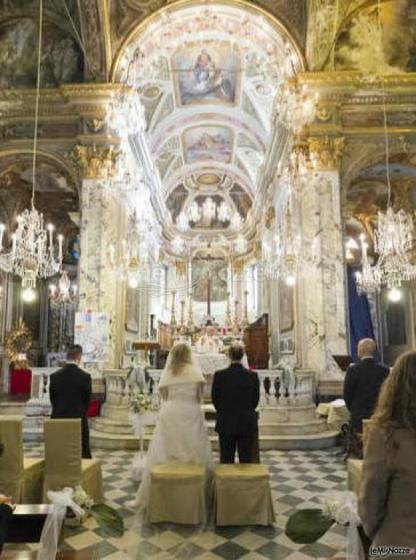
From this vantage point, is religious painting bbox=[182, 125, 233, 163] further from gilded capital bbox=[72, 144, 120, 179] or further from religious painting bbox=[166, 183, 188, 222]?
gilded capital bbox=[72, 144, 120, 179]

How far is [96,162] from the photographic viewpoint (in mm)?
10695

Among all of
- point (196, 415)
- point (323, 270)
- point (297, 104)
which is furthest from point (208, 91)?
point (196, 415)

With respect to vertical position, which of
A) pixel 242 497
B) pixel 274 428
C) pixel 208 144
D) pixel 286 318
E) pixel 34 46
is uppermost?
pixel 208 144

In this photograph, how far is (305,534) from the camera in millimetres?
2662

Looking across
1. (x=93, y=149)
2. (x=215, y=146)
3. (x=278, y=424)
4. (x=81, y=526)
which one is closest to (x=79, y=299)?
(x=93, y=149)

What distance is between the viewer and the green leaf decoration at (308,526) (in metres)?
2.59

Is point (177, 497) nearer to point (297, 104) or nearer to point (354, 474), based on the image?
point (354, 474)

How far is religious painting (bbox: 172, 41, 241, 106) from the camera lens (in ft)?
44.9

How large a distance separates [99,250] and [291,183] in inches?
194

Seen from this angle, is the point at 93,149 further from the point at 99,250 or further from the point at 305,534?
the point at 305,534

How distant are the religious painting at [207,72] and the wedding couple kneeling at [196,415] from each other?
35.7 feet

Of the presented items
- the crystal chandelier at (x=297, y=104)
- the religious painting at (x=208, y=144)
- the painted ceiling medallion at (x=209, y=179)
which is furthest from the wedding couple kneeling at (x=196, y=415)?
the painted ceiling medallion at (x=209, y=179)

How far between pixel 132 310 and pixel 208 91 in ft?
27.3

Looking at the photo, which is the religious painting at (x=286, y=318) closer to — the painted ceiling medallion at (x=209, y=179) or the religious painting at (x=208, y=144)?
the religious painting at (x=208, y=144)
